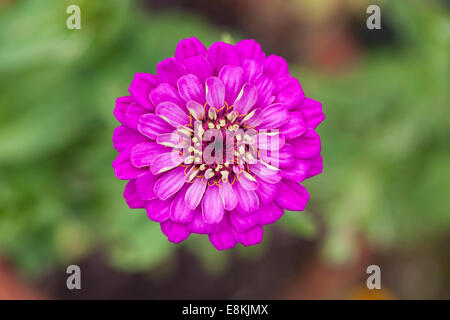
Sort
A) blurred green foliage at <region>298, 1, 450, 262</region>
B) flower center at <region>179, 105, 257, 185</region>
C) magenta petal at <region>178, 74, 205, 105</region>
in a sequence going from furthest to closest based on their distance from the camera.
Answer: blurred green foliage at <region>298, 1, 450, 262</region>, flower center at <region>179, 105, 257, 185</region>, magenta petal at <region>178, 74, 205, 105</region>

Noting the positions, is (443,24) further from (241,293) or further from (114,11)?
(241,293)

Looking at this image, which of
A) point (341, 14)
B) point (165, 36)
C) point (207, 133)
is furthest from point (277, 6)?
point (207, 133)

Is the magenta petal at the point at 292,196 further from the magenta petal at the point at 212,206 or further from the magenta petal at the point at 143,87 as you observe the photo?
the magenta petal at the point at 143,87

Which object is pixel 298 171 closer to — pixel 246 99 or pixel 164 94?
pixel 246 99

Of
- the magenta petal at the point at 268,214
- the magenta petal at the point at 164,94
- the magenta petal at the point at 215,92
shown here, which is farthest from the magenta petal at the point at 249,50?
the magenta petal at the point at 268,214

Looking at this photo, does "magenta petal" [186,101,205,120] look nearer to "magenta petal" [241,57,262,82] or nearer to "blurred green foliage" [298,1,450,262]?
"magenta petal" [241,57,262,82]

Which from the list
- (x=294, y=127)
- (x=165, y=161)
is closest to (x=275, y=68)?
(x=294, y=127)

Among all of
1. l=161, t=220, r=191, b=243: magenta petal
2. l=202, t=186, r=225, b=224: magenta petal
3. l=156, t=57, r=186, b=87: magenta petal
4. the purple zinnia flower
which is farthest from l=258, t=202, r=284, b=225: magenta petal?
l=156, t=57, r=186, b=87: magenta petal
